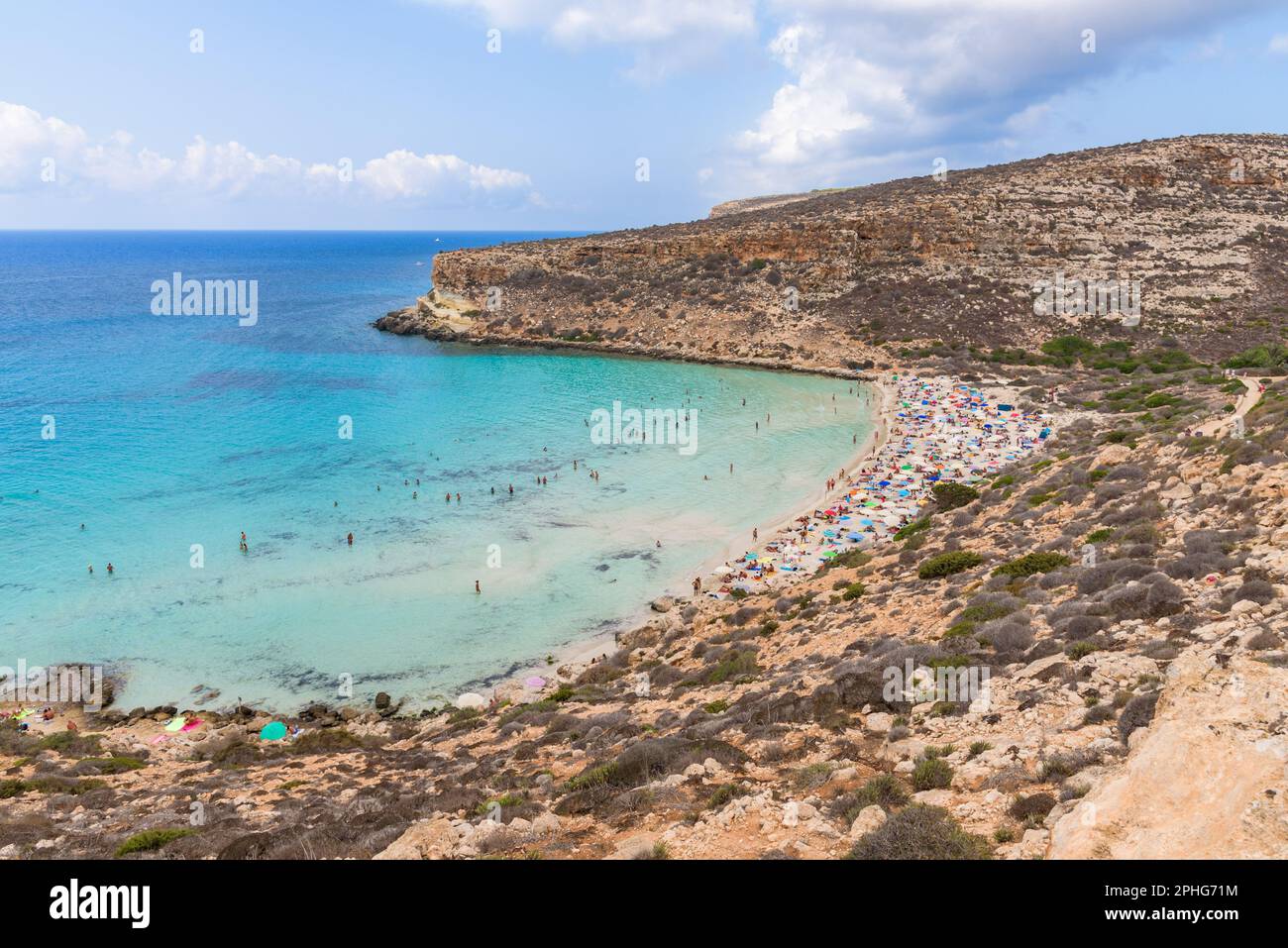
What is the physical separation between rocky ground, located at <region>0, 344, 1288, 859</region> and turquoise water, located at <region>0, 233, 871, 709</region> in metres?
3.38

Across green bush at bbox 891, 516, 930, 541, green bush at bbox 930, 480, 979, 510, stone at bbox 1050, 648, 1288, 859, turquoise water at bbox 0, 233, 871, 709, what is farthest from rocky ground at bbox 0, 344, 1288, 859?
green bush at bbox 930, 480, 979, 510

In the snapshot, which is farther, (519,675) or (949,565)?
(519,675)

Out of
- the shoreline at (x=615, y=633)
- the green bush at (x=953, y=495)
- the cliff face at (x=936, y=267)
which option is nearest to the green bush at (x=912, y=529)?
the green bush at (x=953, y=495)

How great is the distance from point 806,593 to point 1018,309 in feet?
172

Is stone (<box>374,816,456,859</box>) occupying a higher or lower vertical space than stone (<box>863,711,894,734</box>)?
lower

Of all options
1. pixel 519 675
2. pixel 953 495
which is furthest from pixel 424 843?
pixel 953 495

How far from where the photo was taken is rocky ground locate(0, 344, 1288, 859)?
7.36 meters

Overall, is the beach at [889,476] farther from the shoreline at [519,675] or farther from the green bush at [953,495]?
the green bush at [953,495]

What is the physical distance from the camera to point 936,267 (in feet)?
228

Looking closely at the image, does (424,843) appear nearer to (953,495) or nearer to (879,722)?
(879,722)

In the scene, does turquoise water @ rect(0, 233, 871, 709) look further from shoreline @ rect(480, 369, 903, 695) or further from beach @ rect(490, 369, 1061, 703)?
beach @ rect(490, 369, 1061, 703)

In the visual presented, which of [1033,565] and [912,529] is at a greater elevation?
[1033,565]

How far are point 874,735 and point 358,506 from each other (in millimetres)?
28383

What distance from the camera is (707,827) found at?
861 centimetres
